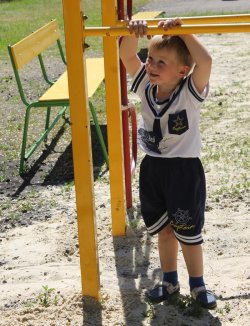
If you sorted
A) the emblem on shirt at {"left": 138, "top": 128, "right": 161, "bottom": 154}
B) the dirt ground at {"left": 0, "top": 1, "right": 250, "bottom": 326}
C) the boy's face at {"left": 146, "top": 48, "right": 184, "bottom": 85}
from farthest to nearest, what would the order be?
1. the dirt ground at {"left": 0, "top": 1, "right": 250, "bottom": 326}
2. the emblem on shirt at {"left": 138, "top": 128, "right": 161, "bottom": 154}
3. the boy's face at {"left": 146, "top": 48, "right": 184, "bottom": 85}

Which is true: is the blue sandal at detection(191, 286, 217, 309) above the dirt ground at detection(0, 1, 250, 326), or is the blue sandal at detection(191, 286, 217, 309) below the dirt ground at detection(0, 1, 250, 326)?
above

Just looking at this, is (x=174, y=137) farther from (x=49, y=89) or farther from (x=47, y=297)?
(x=49, y=89)

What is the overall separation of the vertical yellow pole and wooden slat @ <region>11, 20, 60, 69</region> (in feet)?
8.55

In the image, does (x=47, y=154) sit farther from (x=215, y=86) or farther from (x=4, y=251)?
(x=215, y=86)

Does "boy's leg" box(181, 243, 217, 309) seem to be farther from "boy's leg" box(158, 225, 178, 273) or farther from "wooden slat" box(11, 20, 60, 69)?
"wooden slat" box(11, 20, 60, 69)

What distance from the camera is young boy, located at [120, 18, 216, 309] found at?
2990 millimetres

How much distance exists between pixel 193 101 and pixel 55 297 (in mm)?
1186

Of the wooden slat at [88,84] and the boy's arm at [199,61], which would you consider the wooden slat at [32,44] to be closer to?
the wooden slat at [88,84]

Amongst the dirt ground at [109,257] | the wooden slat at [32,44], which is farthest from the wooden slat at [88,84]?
the dirt ground at [109,257]

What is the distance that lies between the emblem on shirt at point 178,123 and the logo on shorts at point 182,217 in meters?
0.35

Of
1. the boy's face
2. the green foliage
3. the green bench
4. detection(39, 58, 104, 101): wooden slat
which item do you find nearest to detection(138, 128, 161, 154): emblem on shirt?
the boy's face

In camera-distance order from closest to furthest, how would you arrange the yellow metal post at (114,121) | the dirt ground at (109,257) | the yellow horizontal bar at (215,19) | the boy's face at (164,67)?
the yellow horizontal bar at (215,19) → the boy's face at (164,67) → the dirt ground at (109,257) → the yellow metal post at (114,121)

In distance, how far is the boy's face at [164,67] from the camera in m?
2.99

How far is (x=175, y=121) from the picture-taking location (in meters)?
3.01
